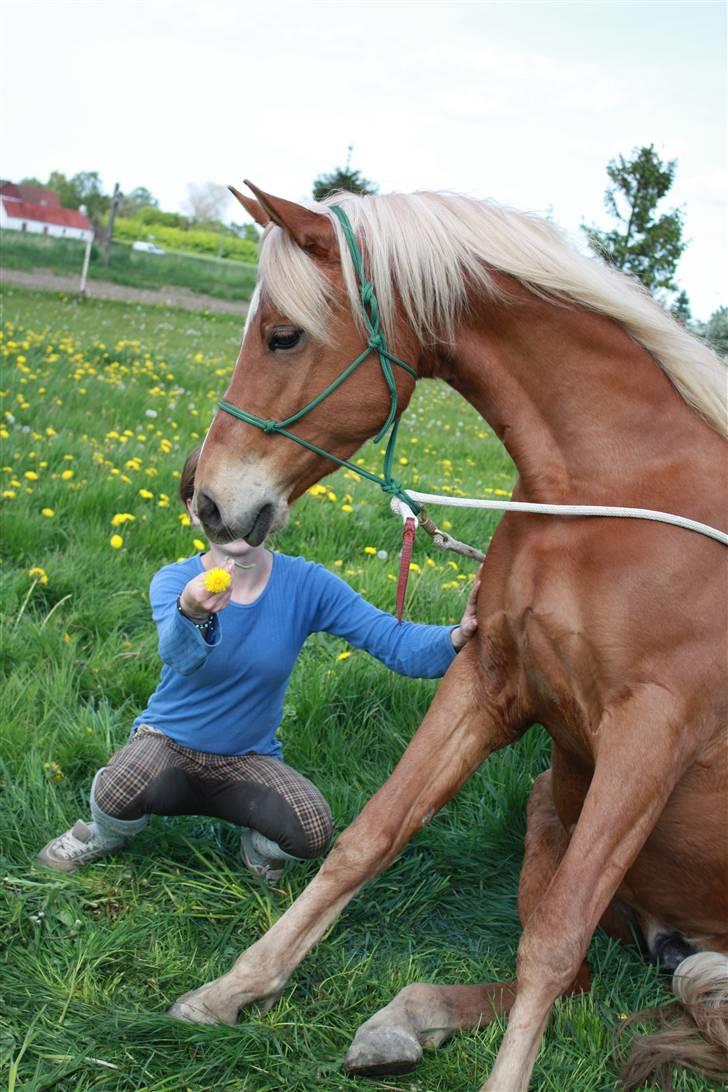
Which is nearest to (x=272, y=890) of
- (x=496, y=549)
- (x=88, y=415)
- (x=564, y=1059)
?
(x=564, y=1059)

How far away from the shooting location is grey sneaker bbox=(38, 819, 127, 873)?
3070 mm

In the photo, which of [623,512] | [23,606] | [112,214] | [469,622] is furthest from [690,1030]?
[112,214]

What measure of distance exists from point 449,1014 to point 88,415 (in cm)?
564

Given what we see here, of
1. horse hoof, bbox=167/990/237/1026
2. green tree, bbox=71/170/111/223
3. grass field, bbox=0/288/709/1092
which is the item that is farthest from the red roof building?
horse hoof, bbox=167/990/237/1026

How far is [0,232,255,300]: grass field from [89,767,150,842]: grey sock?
1971 cm

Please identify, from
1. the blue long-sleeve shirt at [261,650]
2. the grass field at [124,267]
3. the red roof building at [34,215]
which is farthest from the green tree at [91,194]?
the blue long-sleeve shirt at [261,650]

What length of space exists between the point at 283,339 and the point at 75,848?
1.63 meters

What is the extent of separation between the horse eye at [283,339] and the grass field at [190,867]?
1.54 meters

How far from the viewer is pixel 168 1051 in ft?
7.91

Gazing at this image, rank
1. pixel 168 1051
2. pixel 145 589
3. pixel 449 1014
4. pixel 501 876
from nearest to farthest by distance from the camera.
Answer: pixel 168 1051 < pixel 449 1014 < pixel 501 876 < pixel 145 589

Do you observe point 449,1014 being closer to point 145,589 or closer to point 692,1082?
point 692,1082

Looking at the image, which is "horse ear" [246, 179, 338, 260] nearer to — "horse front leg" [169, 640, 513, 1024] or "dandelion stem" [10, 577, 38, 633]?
"horse front leg" [169, 640, 513, 1024]

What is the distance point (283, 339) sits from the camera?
104 inches

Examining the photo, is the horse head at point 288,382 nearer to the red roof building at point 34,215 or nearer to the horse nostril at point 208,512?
the horse nostril at point 208,512
